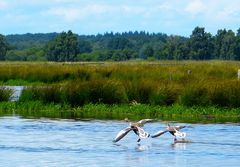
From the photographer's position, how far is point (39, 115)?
28312 mm

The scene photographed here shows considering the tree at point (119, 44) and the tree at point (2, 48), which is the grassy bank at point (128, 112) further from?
the tree at point (119, 44)

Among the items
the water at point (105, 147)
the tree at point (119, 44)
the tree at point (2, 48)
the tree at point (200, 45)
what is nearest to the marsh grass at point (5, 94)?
the water at point (105, 147)

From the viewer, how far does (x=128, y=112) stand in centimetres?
2828

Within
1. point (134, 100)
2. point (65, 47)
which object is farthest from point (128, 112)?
point (65, 47)

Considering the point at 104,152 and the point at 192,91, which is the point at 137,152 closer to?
the point at 104,152

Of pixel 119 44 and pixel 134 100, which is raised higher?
pixel 134 100

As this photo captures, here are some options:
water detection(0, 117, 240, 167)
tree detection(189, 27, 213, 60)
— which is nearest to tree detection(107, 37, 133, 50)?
tree detection(189, 27, 213, 60)

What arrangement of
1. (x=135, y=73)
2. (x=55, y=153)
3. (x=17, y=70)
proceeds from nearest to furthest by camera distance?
(x=55, y=153), (x=135, y=73), (x=17, y=70)

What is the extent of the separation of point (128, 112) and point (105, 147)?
8583 mm

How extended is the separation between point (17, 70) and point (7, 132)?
91.7 ft

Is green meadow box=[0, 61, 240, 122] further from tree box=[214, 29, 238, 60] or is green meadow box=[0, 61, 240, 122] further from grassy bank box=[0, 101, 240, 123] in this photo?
tree box=[214, 29, 238, 60]

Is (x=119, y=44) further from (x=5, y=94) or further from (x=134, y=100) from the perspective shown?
(x=134, y=100)

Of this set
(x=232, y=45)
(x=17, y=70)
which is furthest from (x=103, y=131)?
(x=232, y=45)

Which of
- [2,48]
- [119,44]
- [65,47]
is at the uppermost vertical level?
[65,47]
